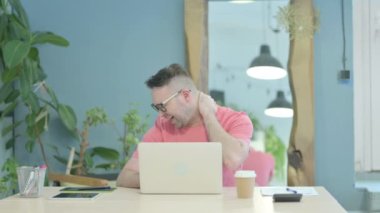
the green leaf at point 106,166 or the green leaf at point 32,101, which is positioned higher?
the green leaf at point 32,101

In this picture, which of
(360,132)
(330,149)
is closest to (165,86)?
(330,149)

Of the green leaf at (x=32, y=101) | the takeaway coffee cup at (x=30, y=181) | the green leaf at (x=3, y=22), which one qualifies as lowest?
the takeaway coffee cup at (x=30, y=181)

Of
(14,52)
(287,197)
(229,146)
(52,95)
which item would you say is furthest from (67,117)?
(287,197)

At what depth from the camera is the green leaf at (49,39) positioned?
3.67 m

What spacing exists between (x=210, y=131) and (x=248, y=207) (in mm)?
777

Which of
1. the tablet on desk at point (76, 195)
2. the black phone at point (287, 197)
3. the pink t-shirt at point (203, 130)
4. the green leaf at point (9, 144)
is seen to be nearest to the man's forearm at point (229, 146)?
the pink t-shirt at point (203, 130)

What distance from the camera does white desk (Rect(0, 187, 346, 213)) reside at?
2.03 meters

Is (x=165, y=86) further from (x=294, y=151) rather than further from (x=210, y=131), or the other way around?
(x=294, y=151)

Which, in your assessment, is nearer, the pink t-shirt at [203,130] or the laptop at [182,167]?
the laptop at [182,167]

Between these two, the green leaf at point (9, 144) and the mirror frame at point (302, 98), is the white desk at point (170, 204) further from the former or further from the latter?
the green leaf at point (9, 144)

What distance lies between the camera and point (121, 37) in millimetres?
4012

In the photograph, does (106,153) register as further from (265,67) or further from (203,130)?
(265,67)

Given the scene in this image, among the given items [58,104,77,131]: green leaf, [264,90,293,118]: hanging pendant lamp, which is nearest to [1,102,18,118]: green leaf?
[58,104,77,131]: green leaf

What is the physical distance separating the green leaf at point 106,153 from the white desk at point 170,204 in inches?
56.4
